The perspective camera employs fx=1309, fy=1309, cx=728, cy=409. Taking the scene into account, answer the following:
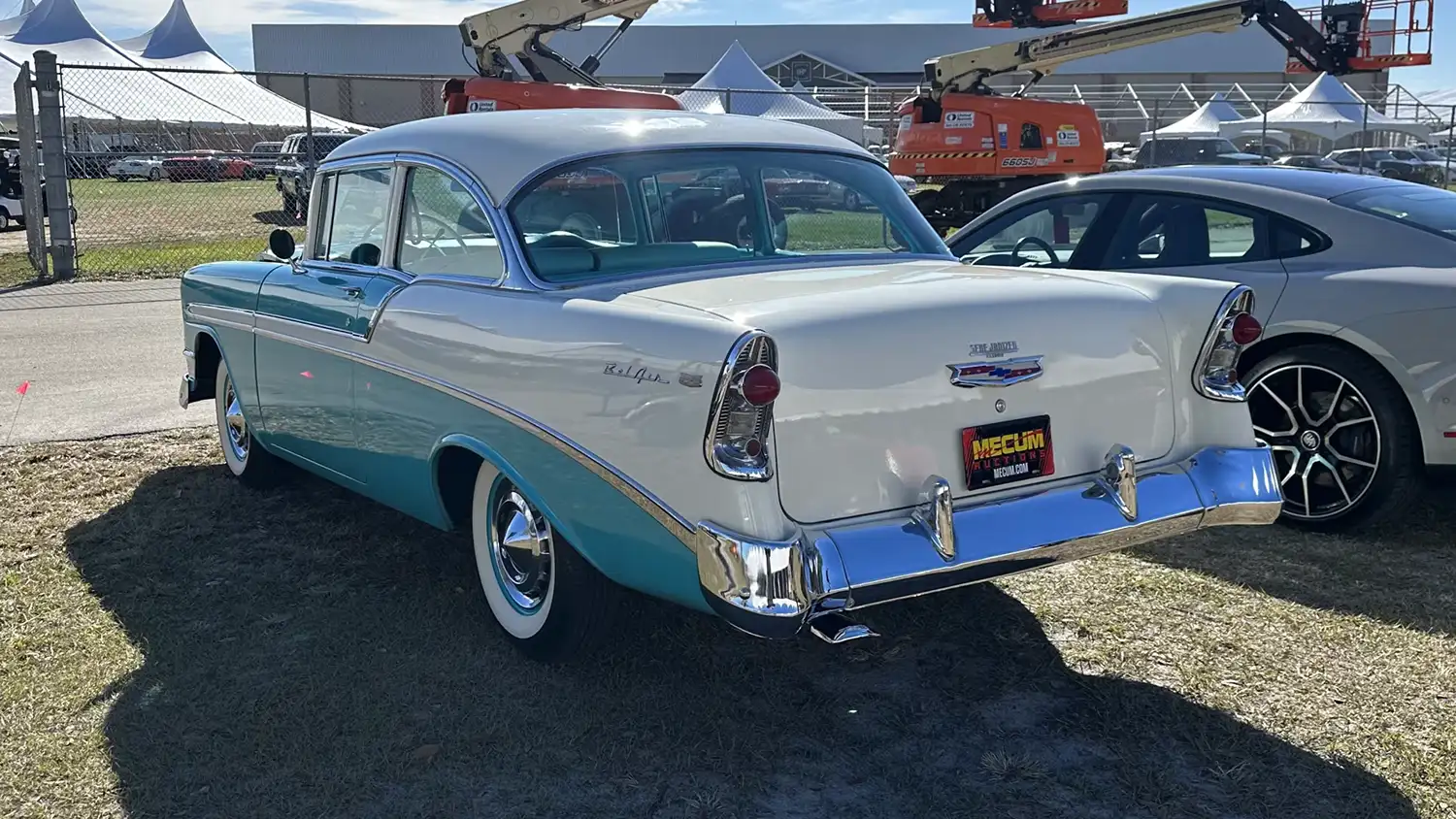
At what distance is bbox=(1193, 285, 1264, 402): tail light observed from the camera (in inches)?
152

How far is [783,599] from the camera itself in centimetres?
307

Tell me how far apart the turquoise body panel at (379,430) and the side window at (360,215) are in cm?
15

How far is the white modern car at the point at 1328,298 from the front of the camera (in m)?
4.93

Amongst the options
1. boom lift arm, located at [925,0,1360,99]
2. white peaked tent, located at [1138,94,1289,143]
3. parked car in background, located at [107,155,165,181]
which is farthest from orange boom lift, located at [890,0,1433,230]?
parked car in background, located at [107,155,165,181]

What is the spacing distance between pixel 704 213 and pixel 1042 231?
2.54 m

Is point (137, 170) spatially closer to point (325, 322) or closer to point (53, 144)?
point (53, 144)

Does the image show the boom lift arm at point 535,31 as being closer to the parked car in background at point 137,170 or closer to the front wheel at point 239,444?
the front wheel at point 239,444

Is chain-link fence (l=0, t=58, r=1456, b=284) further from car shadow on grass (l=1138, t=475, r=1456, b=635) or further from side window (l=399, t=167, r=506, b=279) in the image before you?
car shadow on grass (l=1138, t=475, r=1456, b=635)

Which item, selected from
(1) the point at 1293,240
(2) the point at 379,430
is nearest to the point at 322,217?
(2) the point at 379,430

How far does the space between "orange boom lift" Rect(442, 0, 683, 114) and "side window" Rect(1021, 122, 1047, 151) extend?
14.1 ft

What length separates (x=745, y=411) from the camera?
10.3 feet

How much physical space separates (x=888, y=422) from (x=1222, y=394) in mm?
1205

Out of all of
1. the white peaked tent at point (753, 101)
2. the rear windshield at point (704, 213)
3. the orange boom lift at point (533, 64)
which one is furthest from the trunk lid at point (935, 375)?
the white peaked tent at point (753, 101)

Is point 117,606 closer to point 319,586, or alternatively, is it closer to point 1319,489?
point 319,586
